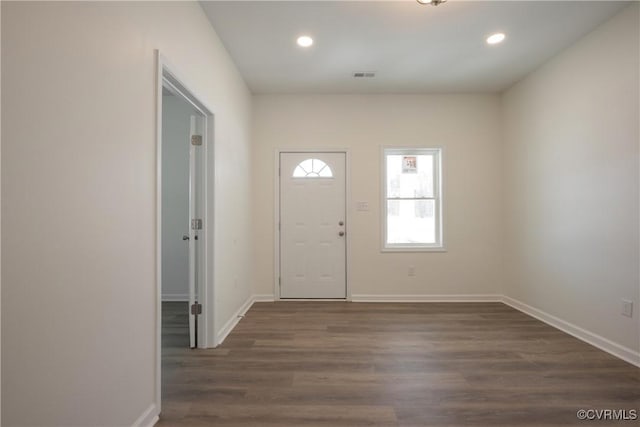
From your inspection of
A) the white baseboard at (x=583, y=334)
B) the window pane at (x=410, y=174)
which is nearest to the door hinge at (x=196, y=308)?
the window pane at (x=410, y=174)

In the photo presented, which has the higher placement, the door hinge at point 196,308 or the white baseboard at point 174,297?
the door hinge at point 196,308

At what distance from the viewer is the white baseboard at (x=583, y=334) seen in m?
2.38

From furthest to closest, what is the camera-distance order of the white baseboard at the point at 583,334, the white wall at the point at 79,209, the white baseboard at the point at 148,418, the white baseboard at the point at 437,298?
the white baseboard at the point at 437,298
the white baseboard at the point at 583,334
the white baseboard at the point at 148,418
the white wall at the point at 79,209

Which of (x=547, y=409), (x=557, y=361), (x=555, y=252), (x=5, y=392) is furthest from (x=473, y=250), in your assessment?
(x=5, y=392)

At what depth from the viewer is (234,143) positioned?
3.31 metres

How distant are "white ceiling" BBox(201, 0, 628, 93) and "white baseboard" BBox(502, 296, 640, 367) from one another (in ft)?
8.98

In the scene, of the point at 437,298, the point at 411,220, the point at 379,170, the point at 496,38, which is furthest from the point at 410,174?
the point at 496,38

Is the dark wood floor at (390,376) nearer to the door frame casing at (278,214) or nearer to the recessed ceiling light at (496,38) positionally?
the door frame casing at (278,214)

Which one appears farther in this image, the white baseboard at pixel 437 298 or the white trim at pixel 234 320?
the white baseboard at pixel 437 298

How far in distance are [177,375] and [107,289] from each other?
3.89 feet

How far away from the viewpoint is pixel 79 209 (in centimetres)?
117

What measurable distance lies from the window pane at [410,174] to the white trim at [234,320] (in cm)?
245

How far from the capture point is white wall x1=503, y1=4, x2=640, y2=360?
2.42m

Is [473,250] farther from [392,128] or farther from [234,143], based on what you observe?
[234,143]
